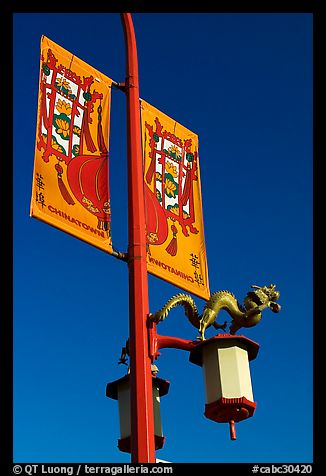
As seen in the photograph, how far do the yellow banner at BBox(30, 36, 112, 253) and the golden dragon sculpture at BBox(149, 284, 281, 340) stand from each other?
995 mm

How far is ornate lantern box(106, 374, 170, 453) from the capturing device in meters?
7.11

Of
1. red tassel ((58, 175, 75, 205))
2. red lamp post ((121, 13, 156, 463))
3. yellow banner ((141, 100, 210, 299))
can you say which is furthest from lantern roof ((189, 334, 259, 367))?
red tassel ((58, 175, 75, 205))

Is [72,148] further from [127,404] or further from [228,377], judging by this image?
[228,377]

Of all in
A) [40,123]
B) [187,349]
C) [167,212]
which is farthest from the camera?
[167,212]

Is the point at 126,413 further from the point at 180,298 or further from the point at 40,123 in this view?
the point at 40,123

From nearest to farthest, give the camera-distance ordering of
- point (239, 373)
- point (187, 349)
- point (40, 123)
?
point (239, 373)
point (187, 349)
point (40, 123)

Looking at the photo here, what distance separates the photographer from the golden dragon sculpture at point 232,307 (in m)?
7.16

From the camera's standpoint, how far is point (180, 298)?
7160mm

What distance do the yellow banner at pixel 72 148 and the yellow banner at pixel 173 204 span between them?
1.64 ft

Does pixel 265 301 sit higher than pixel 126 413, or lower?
higher

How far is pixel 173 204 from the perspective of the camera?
874cm
